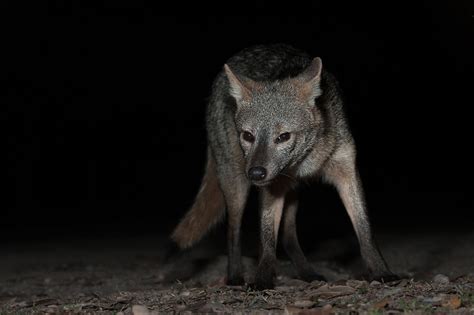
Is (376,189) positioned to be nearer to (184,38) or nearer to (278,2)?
(278,2)

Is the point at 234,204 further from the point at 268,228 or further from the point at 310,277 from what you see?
the point at 310,277

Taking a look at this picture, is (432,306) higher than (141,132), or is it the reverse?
(141,132)

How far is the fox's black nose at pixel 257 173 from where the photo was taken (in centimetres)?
600

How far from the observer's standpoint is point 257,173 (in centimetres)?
599

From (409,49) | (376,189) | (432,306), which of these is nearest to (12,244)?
(376,189)

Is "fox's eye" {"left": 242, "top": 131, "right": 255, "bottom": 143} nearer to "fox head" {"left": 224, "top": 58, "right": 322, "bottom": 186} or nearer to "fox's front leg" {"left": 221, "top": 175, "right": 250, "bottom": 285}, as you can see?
"fox head" {"left": 224, "top": 58, "right": 322, "bottom": 186}

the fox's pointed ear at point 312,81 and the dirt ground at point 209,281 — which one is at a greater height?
the fox's pointed ear at point 312,81

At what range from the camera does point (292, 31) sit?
685 inches

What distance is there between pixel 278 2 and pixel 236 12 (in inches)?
40.5

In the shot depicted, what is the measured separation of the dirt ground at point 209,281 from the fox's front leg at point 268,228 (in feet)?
0.65

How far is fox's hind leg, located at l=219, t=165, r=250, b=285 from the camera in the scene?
24.4 ft

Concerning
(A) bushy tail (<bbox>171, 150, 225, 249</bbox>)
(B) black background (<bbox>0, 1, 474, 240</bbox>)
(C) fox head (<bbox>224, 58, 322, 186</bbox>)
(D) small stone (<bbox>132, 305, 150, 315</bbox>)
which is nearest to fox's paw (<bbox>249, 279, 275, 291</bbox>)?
(C) fox head (<bbox>224, 58, 322, 186</bbox>)

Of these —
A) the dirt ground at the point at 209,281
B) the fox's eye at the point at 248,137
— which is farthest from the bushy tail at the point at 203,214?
the fox's eye at the point at 248,137

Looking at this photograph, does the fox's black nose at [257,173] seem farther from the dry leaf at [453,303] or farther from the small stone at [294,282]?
the dry leaf at [453,303]
